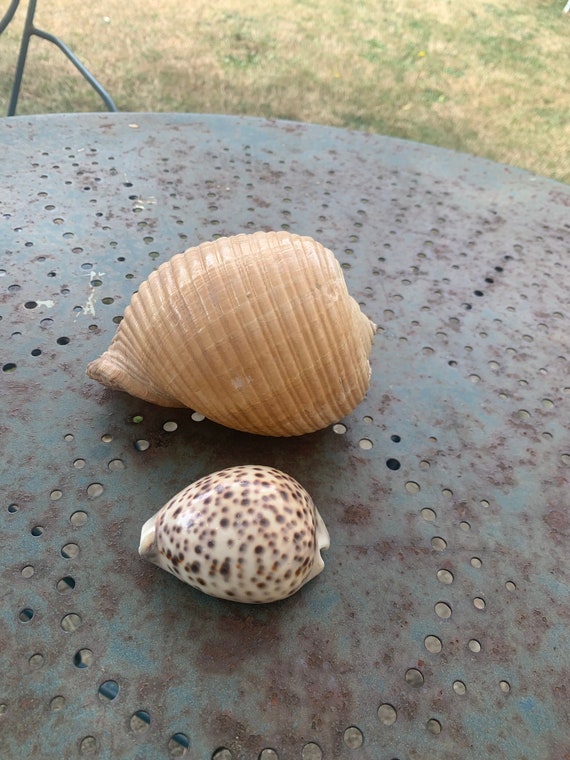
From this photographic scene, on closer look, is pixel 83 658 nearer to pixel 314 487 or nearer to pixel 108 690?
pixel 108 690

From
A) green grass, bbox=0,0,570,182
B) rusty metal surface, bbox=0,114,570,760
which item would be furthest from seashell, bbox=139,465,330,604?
green grass, bbox=0,0,570,182

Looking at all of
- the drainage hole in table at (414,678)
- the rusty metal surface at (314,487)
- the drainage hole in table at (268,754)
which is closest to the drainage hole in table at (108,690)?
the rusty metal surface at (314,487)

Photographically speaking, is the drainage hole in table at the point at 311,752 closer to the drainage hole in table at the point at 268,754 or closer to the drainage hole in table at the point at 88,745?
the drainage hole in table at the point at 268,754

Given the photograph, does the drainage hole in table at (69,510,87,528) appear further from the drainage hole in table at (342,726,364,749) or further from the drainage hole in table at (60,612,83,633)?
the drainage hole in table at (342,726,364,749)

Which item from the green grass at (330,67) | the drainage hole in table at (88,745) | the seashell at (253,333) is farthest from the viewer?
the green grass at (330,67)

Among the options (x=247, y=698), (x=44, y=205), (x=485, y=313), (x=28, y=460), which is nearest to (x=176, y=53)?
(x=44, y=205)

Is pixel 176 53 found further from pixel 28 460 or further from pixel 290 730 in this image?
pixel 290 730
